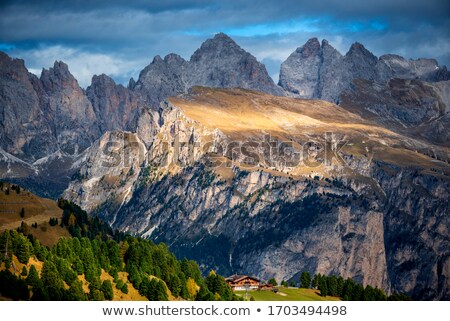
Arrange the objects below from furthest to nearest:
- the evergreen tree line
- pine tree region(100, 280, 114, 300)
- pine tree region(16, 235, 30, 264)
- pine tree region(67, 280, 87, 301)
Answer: pine tree region(16, 235, 30, 264), pine tree region(100, 280, 114, 300), pine tree region(67, 280, 87, 301), the evergreen tree line

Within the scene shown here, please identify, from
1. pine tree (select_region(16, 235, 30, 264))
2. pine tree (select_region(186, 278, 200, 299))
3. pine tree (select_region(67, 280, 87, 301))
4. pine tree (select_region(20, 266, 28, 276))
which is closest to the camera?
pine tree (select_region(67, 280, 87, 301))

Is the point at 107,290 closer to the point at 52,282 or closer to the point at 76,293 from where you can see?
the point at 76,293

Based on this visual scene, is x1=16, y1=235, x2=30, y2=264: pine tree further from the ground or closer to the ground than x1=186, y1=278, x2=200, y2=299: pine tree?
further from the ground

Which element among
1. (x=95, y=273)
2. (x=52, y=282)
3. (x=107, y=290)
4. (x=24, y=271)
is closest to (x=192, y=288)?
(x=95, y=273)

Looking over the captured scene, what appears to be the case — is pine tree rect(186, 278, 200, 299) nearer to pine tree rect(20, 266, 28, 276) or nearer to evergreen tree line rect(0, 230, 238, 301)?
evergreen tree line rect(0, 230, 238, 301)

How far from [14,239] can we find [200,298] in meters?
30.4

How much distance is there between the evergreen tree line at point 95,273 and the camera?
473ft

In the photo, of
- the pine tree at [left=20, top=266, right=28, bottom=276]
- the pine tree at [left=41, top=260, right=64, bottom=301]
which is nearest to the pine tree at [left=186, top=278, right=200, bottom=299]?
the pine tree at [left=41, top=260, right=64, bottom=301]

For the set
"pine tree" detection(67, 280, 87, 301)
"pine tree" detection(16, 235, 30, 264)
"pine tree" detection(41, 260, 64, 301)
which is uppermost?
"pine tree" detection(16, 235, 30, 264)

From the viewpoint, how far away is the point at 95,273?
163875mm

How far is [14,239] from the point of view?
166m

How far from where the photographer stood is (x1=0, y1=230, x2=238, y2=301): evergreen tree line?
144m

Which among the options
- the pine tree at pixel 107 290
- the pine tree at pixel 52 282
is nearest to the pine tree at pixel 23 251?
the pine tree at pixel 52 282
